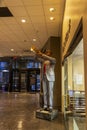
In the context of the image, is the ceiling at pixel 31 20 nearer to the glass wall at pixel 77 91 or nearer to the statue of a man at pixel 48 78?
the statue of a man at pixel 48 78

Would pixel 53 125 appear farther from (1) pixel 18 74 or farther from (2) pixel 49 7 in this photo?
(1) pixel 18 74

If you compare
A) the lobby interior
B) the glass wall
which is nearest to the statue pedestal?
the lobby interior

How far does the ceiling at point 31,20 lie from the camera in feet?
17.3

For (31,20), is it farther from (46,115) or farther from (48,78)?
(46,115)

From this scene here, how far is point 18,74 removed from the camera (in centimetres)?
2158

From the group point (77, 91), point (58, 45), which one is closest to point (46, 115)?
point (77, 91)

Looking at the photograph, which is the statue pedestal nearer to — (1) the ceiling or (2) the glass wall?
(2) the glass wall

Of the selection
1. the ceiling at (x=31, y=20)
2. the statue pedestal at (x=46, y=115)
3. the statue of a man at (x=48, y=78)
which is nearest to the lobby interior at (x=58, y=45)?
the ceiling at (x=31, y=20)

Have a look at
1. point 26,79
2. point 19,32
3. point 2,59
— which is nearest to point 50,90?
point 19,32

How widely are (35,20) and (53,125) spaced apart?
3.84 m

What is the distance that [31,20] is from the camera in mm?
6754

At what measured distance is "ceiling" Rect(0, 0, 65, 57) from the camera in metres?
5.27

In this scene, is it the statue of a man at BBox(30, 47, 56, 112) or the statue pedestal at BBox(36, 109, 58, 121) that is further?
the statue of a man at BBox(30, 47, 56, 112)

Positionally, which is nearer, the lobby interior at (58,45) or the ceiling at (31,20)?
the lobby interior at (58,45)
